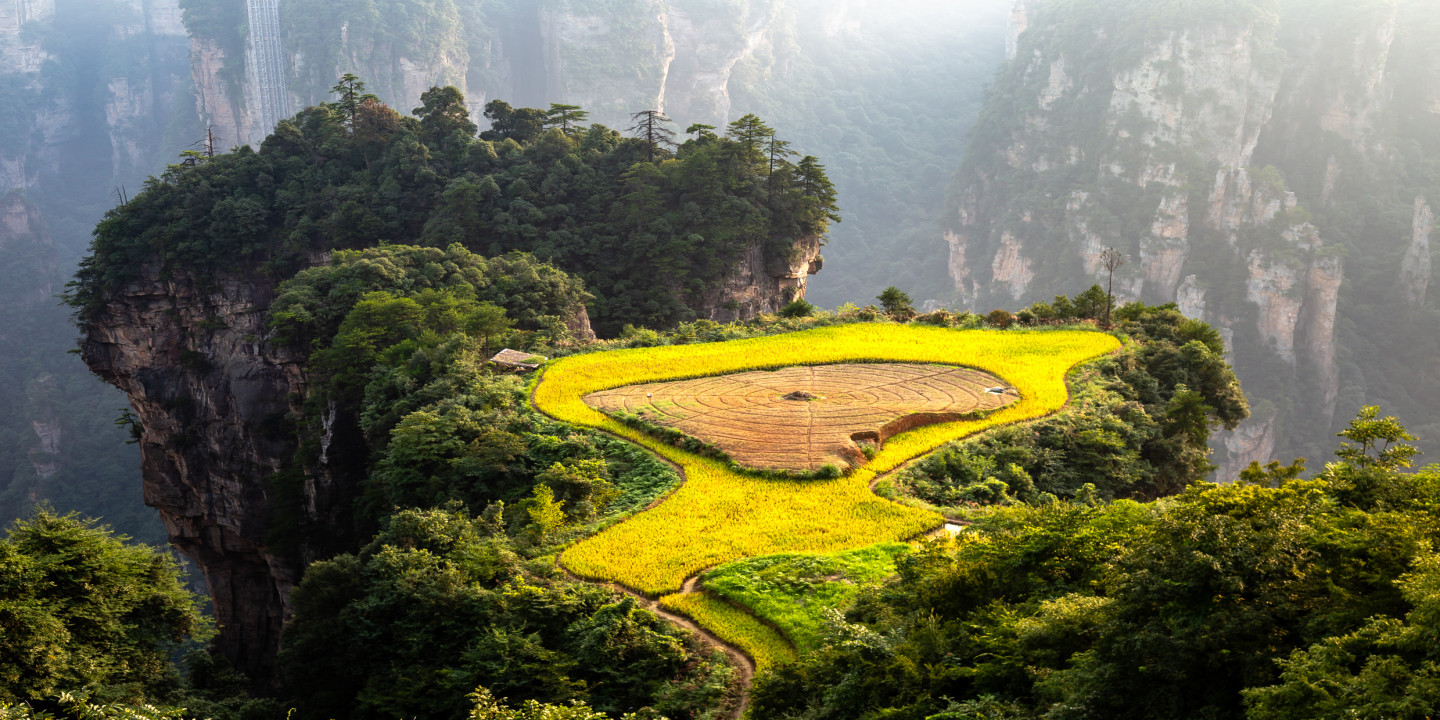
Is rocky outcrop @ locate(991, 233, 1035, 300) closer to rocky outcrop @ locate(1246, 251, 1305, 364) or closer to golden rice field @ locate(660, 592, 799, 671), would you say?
rocky outcrop @ locate(1246, 251, 1305, 364)

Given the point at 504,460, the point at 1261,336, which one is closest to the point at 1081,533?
the point at 504,460

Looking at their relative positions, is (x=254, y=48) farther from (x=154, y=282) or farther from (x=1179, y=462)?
(x=1179, y=462)

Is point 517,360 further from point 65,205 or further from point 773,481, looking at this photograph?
point 65,205

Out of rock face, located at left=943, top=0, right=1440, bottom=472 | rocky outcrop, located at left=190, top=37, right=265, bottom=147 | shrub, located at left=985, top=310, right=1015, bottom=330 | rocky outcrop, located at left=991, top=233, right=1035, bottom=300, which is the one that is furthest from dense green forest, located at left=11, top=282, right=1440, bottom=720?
rocky outcrop, located at left=190, top=37, right=265, bottom=147

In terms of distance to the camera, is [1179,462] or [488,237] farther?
[488,237]

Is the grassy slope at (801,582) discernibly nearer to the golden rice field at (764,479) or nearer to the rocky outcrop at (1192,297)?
the golden rice field at (764,479)

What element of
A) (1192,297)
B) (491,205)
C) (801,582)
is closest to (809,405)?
(801,582)
